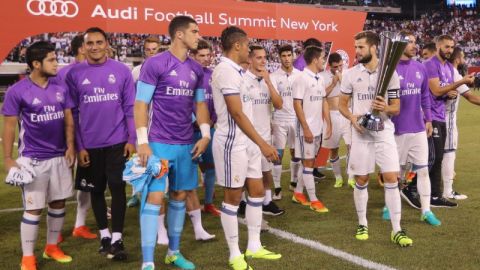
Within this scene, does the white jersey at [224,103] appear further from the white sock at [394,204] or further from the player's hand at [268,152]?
the white sock at [394,204]

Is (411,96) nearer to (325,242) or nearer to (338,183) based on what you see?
(325,242)

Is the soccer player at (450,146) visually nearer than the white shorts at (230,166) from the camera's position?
No

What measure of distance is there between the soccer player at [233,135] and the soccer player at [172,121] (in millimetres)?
169

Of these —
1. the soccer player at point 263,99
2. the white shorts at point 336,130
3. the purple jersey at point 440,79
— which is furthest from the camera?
the white shorts at point 336,130

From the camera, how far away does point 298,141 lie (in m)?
6.77

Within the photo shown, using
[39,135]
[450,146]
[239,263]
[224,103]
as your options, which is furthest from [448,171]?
[39,135]

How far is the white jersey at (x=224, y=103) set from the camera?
420 centimetres

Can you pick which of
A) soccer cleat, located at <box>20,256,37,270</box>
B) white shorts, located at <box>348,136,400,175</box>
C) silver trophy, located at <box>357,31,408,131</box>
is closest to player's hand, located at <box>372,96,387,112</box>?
silver trophy, located at <box>357,31,408,131</box>

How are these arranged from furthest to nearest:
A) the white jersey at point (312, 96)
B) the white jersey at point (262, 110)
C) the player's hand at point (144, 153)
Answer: the white jersey at point (312, 96) → the white jersey at point (262, 110) → the player's hand at point (144, 153)

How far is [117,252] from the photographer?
4.60 meters

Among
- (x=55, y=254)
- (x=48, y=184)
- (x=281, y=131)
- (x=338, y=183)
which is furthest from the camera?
(x=338, y=183)

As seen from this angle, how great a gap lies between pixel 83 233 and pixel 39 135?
1.50 meters

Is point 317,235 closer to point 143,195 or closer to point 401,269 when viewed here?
point 401,269

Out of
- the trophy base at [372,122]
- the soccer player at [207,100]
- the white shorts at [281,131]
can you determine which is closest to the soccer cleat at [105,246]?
the soccer player at [207,100]
